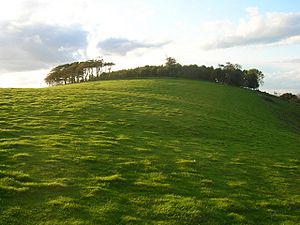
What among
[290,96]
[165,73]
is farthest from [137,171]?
[290,96]

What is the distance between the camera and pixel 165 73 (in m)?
113

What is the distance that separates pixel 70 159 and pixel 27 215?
278 inches

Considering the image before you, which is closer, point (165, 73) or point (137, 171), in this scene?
point (137, 171)

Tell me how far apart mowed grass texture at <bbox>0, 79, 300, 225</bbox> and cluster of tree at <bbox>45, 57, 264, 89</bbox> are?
→ 7386cm

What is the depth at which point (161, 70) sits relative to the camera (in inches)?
4469

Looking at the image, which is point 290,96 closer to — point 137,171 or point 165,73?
point 165,73

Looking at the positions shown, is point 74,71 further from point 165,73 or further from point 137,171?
point 137,171

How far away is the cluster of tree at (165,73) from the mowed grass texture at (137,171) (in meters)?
73.9

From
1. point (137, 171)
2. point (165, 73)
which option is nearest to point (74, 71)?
point (165, 73)

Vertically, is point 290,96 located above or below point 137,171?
above

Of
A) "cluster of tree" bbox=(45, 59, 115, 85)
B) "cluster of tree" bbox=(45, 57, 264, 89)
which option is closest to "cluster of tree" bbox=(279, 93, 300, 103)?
"cluster of tree" bbox=(45, 57, 264, 89)

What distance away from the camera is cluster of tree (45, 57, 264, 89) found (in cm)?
11244

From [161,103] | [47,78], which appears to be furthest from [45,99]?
[47,78]

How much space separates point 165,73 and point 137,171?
93824 mm
